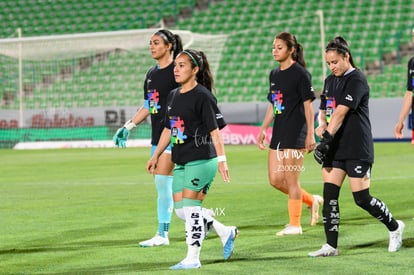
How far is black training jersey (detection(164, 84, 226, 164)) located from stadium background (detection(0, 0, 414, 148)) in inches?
843

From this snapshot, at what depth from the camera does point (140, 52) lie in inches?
1171

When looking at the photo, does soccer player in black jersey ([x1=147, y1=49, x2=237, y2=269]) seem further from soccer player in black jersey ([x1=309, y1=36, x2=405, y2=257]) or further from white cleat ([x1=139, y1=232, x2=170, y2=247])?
white cleat ([x1=139, y1=232, x2=170, y2=247])

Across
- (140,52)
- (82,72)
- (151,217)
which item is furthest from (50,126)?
(151,217)

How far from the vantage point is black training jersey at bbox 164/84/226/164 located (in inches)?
312

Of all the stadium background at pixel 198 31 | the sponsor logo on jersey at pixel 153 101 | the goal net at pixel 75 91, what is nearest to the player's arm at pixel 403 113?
the sponsor logo on jersey at pixel 153 101

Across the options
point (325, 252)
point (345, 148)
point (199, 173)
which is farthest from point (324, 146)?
point (199, 173)

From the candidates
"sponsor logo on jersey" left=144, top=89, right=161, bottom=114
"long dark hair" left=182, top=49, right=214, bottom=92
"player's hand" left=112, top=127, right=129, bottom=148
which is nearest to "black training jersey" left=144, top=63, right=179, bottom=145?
"sponsor logo on jersey" left=144, top=89, right=161, bottom=114

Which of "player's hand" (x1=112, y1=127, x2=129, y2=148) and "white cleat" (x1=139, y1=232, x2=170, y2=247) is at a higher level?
"player's hand" (x1=112, y1=127, x2=129, y2=148)

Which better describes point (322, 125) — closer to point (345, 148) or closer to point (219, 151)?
point (345, 148)

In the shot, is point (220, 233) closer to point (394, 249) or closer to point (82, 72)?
point (394, 249)

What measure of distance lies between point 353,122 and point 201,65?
57.6 inches

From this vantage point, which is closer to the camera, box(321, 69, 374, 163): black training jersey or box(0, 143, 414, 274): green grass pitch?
box(0, 143, 414, 274): green grass pitch

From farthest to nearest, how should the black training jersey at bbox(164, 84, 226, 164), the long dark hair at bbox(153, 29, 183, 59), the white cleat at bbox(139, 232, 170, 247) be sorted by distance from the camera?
1. the long dark hair at bbox(153, 29, 183, 59)
2. the white cleat at bbox(139, 232, 170, 247)
3. the black training jersey at bbox(164, 84, 226, 164)

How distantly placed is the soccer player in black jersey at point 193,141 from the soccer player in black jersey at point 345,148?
3.24 feet
